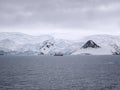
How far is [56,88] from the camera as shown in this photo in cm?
7525

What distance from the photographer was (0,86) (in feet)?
261

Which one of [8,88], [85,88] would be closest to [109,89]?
[85,88]

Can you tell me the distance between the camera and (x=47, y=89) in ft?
241

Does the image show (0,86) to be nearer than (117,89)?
No

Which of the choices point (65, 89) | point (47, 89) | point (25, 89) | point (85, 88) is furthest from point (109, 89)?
point (25, 89)

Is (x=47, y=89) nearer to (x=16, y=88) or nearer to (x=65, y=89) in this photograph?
(x=65, y=89)

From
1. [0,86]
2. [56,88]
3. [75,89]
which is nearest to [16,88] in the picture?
[0,86]

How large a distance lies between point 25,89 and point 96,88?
25370mm

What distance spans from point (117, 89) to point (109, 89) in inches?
107

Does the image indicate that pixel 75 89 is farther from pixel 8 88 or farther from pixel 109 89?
pixel 8 88

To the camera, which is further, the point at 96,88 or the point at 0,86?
the point at 0,86

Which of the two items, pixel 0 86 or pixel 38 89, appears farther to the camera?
pixel 0 86

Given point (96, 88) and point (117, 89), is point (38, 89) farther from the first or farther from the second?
point (117, 89)

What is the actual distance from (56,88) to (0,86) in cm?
2199
